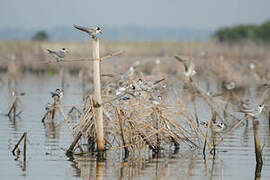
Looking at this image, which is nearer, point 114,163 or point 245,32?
point 114,163

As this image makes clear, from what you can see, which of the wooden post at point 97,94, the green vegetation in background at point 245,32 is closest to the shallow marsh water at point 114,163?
the wooden post at point 97,94

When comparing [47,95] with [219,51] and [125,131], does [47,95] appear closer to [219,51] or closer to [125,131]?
[125,131]

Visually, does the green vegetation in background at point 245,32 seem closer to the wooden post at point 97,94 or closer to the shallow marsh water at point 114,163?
the shallow marsh water at point 114,163

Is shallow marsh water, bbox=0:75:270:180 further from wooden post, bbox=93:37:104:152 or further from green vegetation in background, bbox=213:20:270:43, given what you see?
green vegetation in background, bbox=213:20:270:43

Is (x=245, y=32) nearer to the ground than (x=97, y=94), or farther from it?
farther from it

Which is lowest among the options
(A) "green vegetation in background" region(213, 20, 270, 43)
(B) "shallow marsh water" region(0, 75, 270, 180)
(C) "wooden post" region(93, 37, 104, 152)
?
(B) "shallow marsh water" region(0, 75, 270, 180)

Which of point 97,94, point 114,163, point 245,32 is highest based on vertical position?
point 245,32

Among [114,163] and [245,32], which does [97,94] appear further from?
[245,32]

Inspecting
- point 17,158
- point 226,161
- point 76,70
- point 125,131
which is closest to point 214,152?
point 226,161

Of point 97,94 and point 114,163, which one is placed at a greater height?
point 97,94

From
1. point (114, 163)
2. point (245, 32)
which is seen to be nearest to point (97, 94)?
point (114, 163)

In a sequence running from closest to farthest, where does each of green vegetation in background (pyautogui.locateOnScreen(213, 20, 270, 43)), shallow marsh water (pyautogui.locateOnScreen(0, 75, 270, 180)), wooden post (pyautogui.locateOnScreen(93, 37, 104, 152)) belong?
shallow marsh water (pyautogui.locateOnScreen(0, 75, 270, 180))
wooden post (pyautogui.locateOnScreen(93, 37, 104, 152))
green vegetation in background (pyautogui.locateOnScreen(213, 20, 270, 43))

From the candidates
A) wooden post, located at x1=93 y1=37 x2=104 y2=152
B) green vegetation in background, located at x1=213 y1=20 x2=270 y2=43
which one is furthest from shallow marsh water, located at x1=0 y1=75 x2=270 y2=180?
green vegetation in background, located at x1=213 y1=20 x2=270 y2=43

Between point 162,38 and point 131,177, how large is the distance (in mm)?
42089
